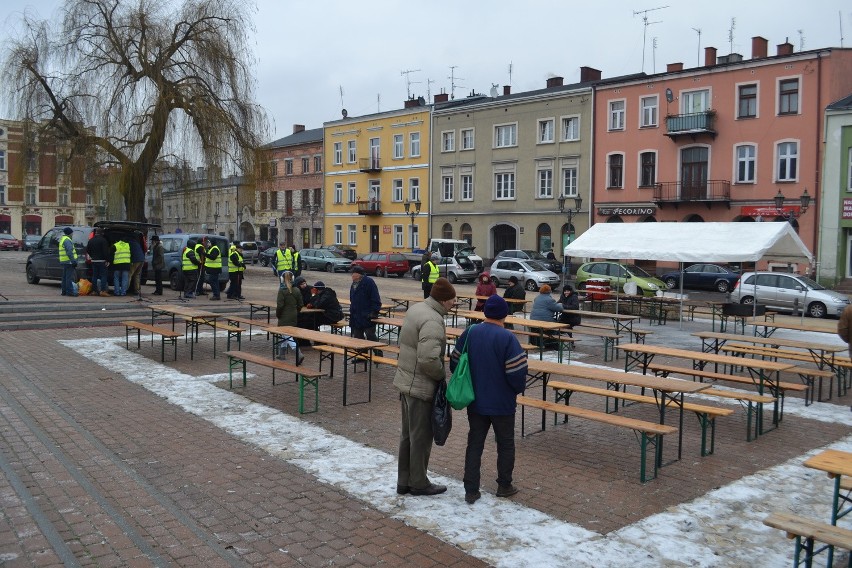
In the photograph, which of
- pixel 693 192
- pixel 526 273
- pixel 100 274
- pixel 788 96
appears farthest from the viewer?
pixel 693 192

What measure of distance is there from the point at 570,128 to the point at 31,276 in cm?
2977

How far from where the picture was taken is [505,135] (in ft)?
151

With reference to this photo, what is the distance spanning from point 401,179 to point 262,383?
43155 mm

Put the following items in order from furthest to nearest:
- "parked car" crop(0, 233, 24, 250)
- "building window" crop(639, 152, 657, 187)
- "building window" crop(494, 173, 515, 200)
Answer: "parked car" crop(0, 233, 24, 250), "building window" crop(494, 173, 515, 200), "building window" crop(639, 152, 657, 187)

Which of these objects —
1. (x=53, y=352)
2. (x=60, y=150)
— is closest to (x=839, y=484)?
(x=53, y=352)

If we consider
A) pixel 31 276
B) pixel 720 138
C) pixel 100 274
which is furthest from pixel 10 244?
pixel 720 138

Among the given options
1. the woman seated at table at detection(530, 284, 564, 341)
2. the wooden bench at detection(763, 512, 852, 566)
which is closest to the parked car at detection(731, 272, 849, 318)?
the woman seated at table at detection(530, 284, 564, 341)

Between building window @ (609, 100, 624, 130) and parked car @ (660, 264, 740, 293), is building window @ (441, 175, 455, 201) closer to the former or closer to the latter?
building window @ (609, 100, 624, 130)

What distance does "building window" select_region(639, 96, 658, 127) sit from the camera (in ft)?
129

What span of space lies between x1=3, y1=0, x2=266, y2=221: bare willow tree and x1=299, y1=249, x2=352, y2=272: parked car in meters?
12.9

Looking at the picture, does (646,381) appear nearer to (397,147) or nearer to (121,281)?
(121,281)

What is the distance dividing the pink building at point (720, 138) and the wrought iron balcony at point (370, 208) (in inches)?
705

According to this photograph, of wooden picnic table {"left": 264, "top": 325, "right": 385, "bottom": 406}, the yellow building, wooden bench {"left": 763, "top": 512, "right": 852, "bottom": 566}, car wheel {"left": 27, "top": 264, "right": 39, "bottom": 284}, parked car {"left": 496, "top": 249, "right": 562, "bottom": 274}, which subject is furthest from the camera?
the yellow building

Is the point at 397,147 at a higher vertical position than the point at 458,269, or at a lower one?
higher
